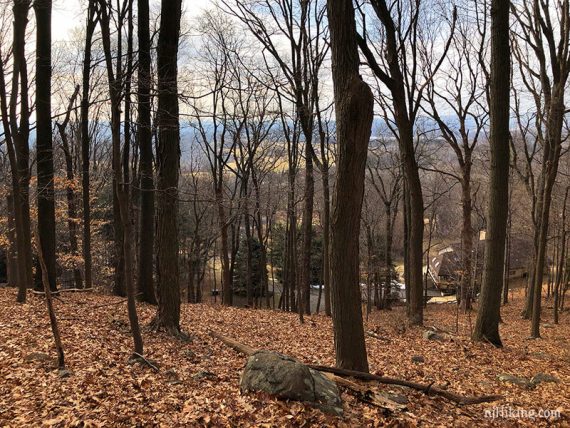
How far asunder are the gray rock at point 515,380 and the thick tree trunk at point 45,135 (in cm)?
1006

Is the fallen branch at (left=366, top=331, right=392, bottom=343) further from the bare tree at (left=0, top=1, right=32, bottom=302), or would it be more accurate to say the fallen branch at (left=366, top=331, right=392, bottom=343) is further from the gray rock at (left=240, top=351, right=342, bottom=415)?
the bare tree at (left=0, top=1, right=32, bottom=302)

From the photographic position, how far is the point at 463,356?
8039mm

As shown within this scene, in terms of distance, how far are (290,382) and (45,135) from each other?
30.8 feet

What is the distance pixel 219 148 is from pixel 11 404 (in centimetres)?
1758

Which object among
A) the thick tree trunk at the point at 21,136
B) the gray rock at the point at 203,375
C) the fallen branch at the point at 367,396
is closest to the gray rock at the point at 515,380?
the fallen branch at the point at 367,396

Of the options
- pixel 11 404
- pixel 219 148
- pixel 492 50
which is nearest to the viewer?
pixel 11 404

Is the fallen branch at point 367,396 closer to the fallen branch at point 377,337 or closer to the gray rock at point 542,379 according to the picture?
the gray rock at point 542,379

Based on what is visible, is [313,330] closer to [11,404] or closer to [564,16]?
[11,404]

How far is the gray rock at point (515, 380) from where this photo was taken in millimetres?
6341

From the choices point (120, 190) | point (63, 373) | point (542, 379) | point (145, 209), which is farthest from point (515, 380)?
point (145, 209)

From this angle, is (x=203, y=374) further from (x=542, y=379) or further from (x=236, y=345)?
(x=542, y=379)

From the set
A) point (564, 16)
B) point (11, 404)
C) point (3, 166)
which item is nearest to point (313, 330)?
point (11, 404)

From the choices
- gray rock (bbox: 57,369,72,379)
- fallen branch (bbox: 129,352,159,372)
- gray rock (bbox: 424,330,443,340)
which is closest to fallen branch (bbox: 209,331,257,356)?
fallen branch (bbox: 129,352,159,372)

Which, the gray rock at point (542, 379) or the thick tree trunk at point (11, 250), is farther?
the thick tree trunk at point (11, 250)
